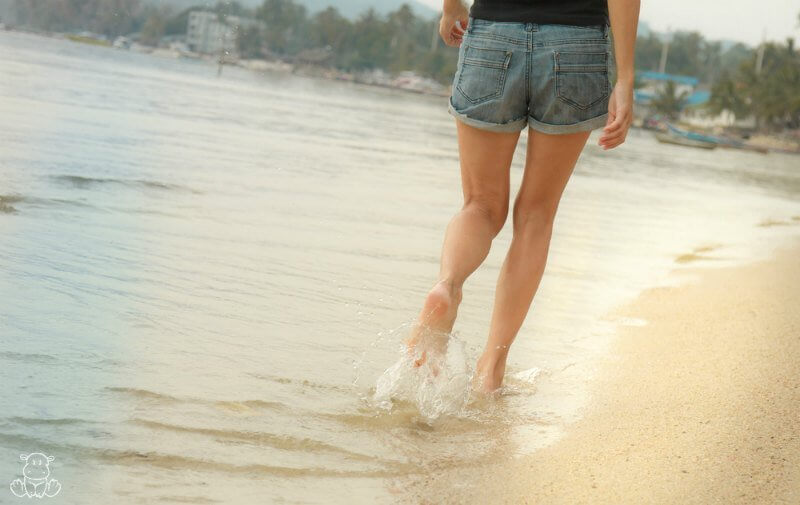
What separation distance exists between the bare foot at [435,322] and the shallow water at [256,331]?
0.09m

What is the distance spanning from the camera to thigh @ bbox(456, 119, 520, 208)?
2.84 m

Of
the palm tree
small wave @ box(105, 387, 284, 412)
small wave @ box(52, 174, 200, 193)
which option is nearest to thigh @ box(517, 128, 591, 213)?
small wave @ box(105, 387, 284, 412)

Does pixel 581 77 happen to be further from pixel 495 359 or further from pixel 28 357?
pixel 28 357

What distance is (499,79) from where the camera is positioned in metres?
2.74

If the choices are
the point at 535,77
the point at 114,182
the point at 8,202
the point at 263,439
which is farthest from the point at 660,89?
the point at 263,439

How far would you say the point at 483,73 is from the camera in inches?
109

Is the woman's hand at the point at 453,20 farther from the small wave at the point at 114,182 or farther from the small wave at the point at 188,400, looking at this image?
the small wave at the point at 114,182

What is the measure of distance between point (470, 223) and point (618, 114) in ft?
1.73

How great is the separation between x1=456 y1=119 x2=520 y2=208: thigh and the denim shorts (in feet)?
0.17

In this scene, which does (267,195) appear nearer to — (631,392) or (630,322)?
(630,322)

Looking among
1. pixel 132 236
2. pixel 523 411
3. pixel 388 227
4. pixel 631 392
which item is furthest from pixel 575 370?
pixel 388 227

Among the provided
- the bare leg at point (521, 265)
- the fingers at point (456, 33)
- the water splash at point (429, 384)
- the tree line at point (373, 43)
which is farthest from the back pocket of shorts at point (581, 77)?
the tree line at point (373, 43)

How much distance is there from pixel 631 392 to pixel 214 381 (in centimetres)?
130

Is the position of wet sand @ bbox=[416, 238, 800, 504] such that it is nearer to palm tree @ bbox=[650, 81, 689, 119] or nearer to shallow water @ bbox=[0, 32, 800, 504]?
shallow water @ bbox=[0, 32, 800, 504]
